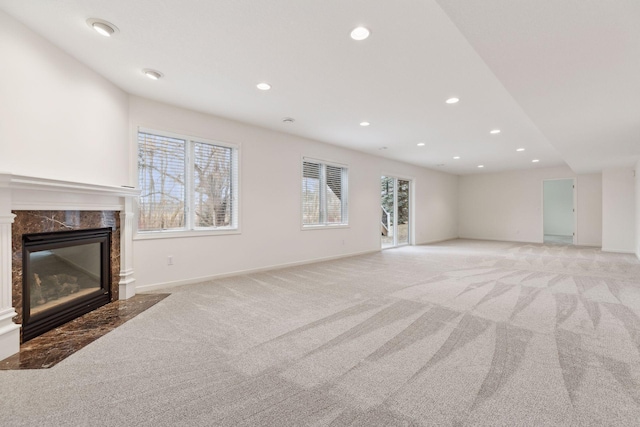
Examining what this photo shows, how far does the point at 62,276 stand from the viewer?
9.55 ft

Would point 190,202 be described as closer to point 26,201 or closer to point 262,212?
point 262,212

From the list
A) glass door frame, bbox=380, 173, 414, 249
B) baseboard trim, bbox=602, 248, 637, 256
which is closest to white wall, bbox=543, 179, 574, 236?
baseboard trim, bbox=602, 248, 637, 256

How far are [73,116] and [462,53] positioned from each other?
378 cm

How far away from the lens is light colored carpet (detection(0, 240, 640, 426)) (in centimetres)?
152

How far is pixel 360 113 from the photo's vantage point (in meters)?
4.34

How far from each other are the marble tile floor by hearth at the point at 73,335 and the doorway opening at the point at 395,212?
20.8 ft

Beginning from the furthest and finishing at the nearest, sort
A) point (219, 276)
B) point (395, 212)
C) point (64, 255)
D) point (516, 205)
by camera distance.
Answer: point (516, 205), point (395, 212), point (219, 276), point (64, 255)

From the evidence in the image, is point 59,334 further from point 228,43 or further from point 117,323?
point 228,43

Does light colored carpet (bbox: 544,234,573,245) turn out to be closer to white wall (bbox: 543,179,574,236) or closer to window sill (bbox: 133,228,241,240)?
white wall (bbox: 543,179,574,236)

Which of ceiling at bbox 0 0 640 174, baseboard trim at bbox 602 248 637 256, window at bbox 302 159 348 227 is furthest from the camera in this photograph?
baseboard trim at bbox 602 248 637 256

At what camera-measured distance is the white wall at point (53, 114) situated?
2254 mm

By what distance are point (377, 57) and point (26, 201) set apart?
327 cm

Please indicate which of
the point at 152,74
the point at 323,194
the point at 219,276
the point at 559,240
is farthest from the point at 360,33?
the point at 559,240

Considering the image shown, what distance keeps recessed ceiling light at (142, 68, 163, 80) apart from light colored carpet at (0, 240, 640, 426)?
256 centimetres
